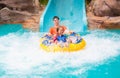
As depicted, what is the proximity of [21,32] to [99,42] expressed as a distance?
111 inches

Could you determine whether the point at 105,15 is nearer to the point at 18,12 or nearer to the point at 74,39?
the point at 74,39

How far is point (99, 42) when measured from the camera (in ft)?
28.5

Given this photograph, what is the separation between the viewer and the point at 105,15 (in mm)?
10375

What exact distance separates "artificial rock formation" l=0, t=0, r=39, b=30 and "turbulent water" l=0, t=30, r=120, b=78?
5.25 feet

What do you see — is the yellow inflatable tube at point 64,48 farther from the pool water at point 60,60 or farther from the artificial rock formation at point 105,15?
the artificial rock formation at point 105,15

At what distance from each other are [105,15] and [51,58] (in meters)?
3.56

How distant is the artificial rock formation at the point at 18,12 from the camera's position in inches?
423

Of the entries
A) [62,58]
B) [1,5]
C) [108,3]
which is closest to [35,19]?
[1,5]

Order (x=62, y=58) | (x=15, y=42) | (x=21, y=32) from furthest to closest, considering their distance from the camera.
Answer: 1. (x=21, y=32)
2. (x=15, y=42)
3. (x=62, y=58)

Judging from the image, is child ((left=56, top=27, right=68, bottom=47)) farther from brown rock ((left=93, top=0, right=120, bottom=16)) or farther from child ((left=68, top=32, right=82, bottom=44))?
brown rock ((left=93, top=0, right=120, bottom=16))

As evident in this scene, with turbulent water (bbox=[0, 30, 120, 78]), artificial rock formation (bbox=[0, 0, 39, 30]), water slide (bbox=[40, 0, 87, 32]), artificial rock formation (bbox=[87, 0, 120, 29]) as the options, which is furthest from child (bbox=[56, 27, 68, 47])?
artificial rock formation (bbox=[0, 0, 39, 30])

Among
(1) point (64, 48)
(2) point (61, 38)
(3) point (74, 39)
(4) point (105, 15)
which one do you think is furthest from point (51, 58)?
(4) point (105, 15)

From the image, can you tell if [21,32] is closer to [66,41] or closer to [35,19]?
[35,19]

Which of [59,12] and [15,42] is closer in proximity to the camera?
[15,42]
